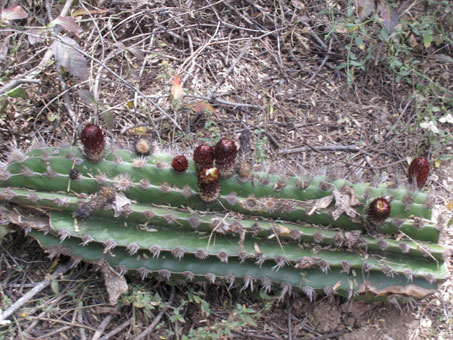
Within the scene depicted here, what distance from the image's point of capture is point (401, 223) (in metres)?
2.35

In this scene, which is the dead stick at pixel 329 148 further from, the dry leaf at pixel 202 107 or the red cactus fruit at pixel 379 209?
the red cactus fruit at pixel 379 209

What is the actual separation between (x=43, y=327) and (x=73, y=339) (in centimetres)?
17

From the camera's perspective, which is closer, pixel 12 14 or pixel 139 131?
pixel 12 14

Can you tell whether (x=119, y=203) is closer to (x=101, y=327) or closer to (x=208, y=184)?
(x=208, y=184)

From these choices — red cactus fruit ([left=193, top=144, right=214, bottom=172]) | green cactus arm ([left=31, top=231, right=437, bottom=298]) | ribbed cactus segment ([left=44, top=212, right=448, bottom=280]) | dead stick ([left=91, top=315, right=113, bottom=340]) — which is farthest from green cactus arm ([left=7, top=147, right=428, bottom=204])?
dead stick ([left=91, top=315, right=113, bottom=340])

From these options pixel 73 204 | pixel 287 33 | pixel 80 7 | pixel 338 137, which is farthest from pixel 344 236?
pixel 80 7

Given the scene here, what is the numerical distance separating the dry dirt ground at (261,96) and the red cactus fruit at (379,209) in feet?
0.98

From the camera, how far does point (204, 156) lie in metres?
2.30

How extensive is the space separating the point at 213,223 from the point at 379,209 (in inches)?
33.7

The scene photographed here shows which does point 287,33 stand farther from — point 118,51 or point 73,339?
point 73,339

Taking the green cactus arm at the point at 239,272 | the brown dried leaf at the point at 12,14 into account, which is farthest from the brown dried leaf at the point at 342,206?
the brown dried leaf at the point at 12,14

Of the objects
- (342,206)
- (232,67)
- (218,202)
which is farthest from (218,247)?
(232,67)

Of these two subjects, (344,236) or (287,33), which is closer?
(344,236)

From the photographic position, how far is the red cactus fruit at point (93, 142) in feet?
7.59
